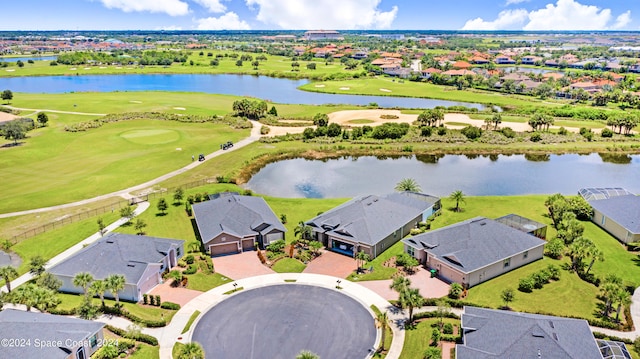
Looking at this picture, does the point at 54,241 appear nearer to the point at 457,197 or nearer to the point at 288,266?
the point at 288,266

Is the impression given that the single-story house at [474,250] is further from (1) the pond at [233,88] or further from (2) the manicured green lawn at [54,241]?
(1) the pond at [233,88]

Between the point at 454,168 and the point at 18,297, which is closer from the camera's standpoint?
the point at 18,297

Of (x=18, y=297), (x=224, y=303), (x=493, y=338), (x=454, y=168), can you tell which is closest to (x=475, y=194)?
(x=454, y=168)

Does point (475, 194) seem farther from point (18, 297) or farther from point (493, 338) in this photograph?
point (18, 297)

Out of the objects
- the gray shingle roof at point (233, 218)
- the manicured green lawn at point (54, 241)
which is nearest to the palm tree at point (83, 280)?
the manicured green lawn at point (54, 241)

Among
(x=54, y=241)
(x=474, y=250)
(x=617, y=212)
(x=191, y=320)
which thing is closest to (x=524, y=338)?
(x=474, y=250)
